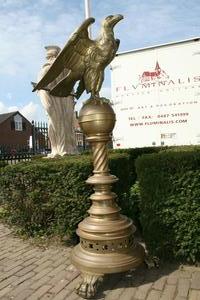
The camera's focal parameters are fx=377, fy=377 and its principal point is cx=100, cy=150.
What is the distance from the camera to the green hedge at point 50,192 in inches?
205

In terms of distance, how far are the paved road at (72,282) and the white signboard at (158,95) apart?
625cm

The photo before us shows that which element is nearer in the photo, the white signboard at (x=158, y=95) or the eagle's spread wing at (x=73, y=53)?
the eagle's spread wing at (x=73, y=53)

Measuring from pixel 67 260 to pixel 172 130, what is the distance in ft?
20.9

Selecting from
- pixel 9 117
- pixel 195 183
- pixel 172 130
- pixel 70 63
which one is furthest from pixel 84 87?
pixel 9 117

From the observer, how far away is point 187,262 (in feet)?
14.4

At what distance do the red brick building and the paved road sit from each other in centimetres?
5053

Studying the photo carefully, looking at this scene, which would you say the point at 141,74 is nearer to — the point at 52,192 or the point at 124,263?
the point at 52,192

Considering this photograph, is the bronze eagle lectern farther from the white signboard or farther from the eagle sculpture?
the white signboard

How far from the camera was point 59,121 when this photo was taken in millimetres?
8383

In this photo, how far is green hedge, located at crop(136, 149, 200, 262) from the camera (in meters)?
4.09

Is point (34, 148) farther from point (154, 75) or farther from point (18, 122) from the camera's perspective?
point (18, 122)

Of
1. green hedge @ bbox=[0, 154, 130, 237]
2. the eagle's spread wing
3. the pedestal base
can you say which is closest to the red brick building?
green hedge @ bbox=[0, 154, 130, 237]

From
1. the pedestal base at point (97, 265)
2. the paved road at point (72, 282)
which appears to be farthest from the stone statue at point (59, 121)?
the pedestal base at point (97, 265)

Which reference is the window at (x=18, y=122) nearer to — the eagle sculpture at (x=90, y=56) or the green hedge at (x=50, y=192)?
the green hedge at (x=50, y=192)
